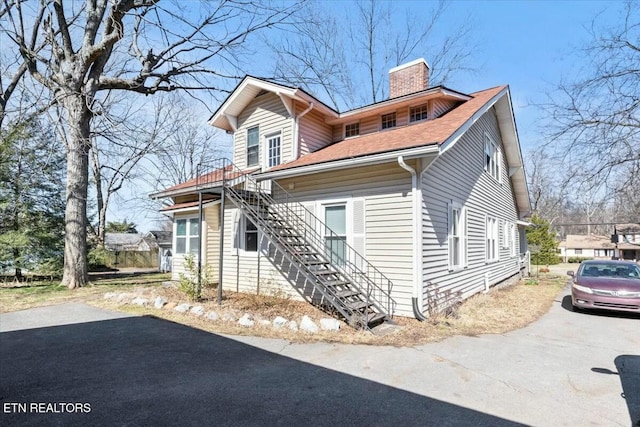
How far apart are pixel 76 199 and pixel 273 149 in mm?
7849

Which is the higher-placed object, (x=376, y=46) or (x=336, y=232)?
(x=376, y=46)

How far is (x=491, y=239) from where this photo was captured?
519 inches

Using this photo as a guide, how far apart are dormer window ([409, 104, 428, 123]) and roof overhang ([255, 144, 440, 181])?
3950mm

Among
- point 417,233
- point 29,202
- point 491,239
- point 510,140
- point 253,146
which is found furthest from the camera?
point 29,202

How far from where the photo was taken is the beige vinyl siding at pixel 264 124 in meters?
11.1

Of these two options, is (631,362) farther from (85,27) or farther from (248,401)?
(85,27)

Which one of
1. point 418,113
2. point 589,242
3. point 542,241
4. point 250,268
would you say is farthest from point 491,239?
point 589,242

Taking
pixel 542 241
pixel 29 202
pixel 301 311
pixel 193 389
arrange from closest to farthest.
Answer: pixel 193 389
pixel 301 311
pixel 29 202
pixel 542 241

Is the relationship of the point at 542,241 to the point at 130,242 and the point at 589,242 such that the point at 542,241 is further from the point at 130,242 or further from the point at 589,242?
the point at 130,242

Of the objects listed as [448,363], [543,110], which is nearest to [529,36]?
[543,110]

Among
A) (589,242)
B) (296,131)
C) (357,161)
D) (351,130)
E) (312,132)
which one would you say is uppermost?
(351,130)

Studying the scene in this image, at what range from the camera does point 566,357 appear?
5621mm

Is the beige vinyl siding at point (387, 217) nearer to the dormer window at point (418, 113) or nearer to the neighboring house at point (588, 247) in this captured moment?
the dormer window at point (418, 113)

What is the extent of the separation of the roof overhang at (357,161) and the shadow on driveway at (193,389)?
4.44 m
